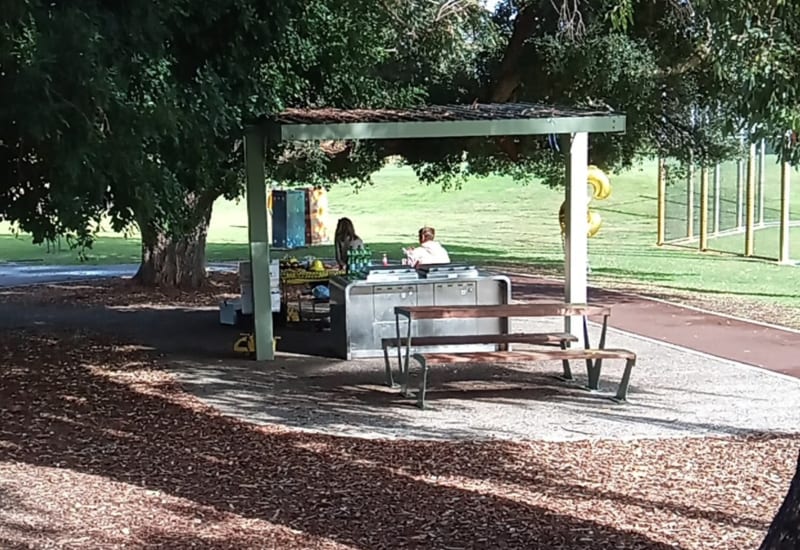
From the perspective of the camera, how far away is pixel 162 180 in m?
8.18

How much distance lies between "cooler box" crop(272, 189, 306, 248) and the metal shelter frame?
19.4 metres

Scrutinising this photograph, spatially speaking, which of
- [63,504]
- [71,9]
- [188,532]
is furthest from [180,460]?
[71,9]

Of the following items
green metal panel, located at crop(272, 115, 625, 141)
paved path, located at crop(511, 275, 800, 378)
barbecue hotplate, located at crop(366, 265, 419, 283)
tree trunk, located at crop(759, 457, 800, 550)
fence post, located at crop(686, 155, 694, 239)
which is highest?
green metal panel, located at crop(272, 115, 625, 141)

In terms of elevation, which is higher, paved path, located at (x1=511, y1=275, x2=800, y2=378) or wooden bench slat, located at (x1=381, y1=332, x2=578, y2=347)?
wooden bench slat, located at (x1=381, y1=332, x2=578, y2=347)

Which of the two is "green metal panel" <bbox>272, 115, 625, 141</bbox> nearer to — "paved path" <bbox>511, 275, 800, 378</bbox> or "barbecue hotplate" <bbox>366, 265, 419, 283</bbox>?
"barbecue hotplate" <bbox>366, 265, 419, 283</bbox>

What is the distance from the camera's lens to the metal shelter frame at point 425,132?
10.2 m

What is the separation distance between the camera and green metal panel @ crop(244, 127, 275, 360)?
1089 cm

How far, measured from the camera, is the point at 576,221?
11242mm

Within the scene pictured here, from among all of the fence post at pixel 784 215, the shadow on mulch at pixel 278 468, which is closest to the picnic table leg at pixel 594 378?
the shadow on mulch at pixel 278 468

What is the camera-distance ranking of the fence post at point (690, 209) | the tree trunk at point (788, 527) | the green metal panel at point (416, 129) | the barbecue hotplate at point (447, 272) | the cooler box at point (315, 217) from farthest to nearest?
the cooler box at point (315, 217) < the fence post at point (690, 209) < the barbecue hotplate at point (447, 272) < the green metal panel at point (416, 129) < the tree trunk at point (788, 527)

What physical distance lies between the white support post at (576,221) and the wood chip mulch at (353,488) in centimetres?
399

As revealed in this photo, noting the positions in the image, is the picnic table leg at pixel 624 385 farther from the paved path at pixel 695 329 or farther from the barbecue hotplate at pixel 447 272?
the barbecue hotplate at pixel 447 272

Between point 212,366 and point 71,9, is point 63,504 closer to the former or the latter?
point 71,9

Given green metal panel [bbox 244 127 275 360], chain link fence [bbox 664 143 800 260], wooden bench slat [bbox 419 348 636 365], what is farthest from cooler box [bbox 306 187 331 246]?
wooden bench slat [bbox 419 348 636 365]
